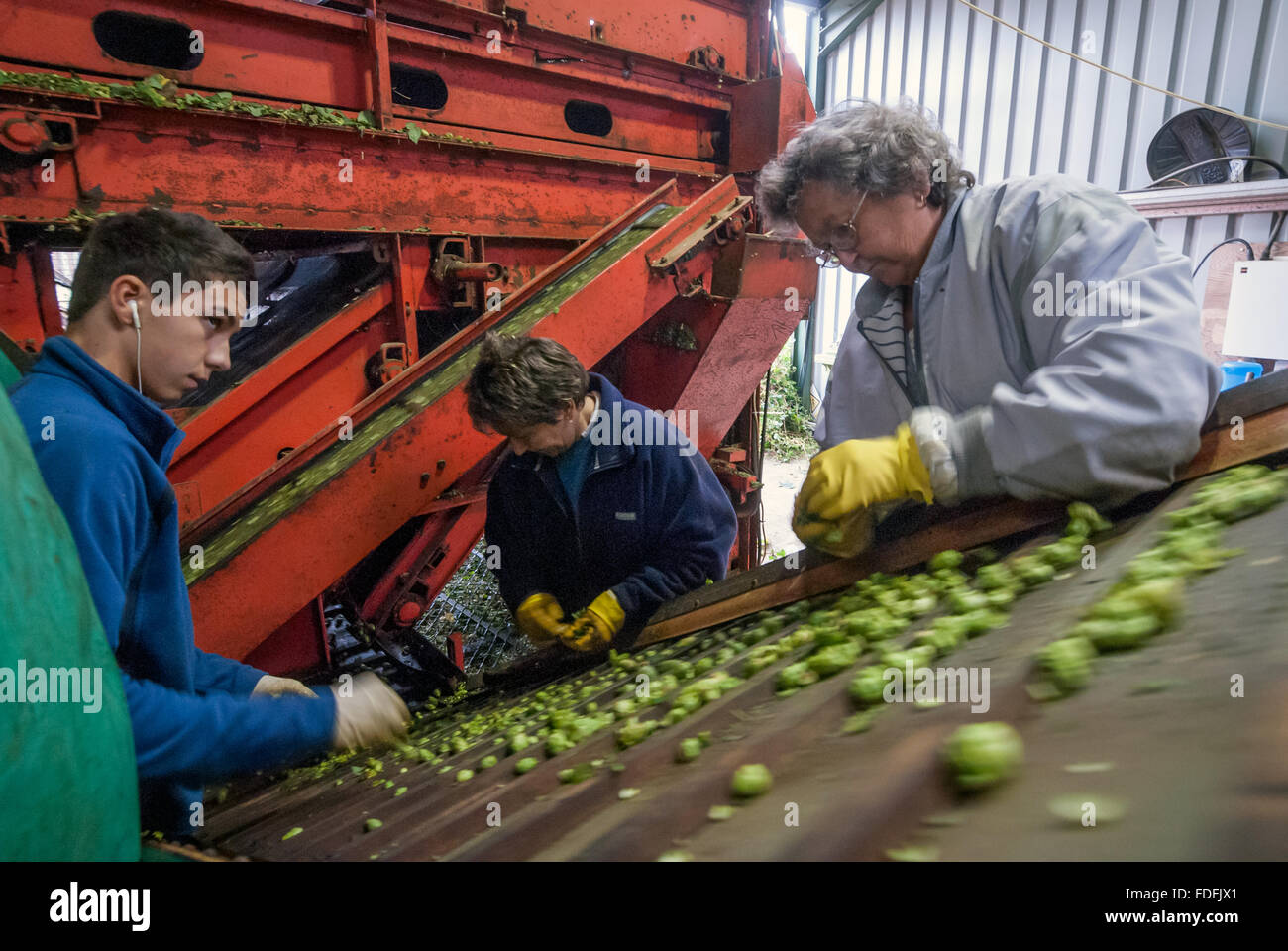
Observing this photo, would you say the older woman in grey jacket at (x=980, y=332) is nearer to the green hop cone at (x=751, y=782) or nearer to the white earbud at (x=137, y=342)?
the green hop cone at (x=751, y=782)

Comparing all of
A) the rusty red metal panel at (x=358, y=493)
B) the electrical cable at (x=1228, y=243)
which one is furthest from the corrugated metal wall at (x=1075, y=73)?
the rusty red metal panel at (x=358, y=493)

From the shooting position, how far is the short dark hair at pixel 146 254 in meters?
1.87

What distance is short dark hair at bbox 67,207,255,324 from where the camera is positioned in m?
1.87

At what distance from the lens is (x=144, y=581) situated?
181 cm

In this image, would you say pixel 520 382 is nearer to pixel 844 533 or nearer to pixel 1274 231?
pixel 844 533

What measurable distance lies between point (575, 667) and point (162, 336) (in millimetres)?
1980

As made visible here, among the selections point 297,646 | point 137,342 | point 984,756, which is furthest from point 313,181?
point 984,756

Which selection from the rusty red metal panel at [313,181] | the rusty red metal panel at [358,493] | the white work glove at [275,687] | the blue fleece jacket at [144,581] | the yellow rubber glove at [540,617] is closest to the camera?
the blue fleece jacket at [144,581]

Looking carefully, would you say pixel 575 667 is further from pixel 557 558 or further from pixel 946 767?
pixel 946 767

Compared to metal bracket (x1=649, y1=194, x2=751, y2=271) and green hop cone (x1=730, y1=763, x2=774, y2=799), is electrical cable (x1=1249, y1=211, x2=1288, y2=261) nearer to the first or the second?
metal bracket (x1=649, y1=194, x2=751, y2=271)

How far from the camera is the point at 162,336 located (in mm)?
1883

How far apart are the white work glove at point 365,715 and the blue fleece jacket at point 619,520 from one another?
49.0 inches

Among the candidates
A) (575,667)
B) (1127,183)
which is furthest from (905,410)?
(1127,183)

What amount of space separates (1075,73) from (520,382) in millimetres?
10190
